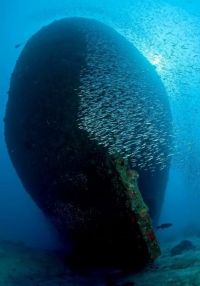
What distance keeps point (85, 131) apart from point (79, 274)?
381cm

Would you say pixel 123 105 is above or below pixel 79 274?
above

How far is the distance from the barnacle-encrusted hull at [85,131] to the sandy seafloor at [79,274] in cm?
46

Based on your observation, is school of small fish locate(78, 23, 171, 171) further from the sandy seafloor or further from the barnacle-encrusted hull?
the sandy seafloor

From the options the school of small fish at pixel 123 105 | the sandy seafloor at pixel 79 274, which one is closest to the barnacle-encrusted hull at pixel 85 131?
the school of small fish at pixel 123 105

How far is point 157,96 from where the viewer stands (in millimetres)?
12180

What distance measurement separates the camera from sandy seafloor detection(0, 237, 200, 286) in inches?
294

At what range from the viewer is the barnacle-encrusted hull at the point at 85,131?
8383 mm

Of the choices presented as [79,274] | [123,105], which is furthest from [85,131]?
[79,274]

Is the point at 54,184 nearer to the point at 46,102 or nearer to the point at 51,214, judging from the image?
the point at 51,214

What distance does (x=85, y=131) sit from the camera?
8.79 metres

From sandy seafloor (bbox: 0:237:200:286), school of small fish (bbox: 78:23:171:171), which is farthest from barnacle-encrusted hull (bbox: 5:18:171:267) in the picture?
sandy seafloor (bbox: 0:237:200:286)

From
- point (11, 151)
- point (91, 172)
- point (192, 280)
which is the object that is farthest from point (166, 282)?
point (11, 151)

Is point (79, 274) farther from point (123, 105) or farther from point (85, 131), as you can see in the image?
point (123, 105)

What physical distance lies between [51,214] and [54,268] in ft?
4.89
